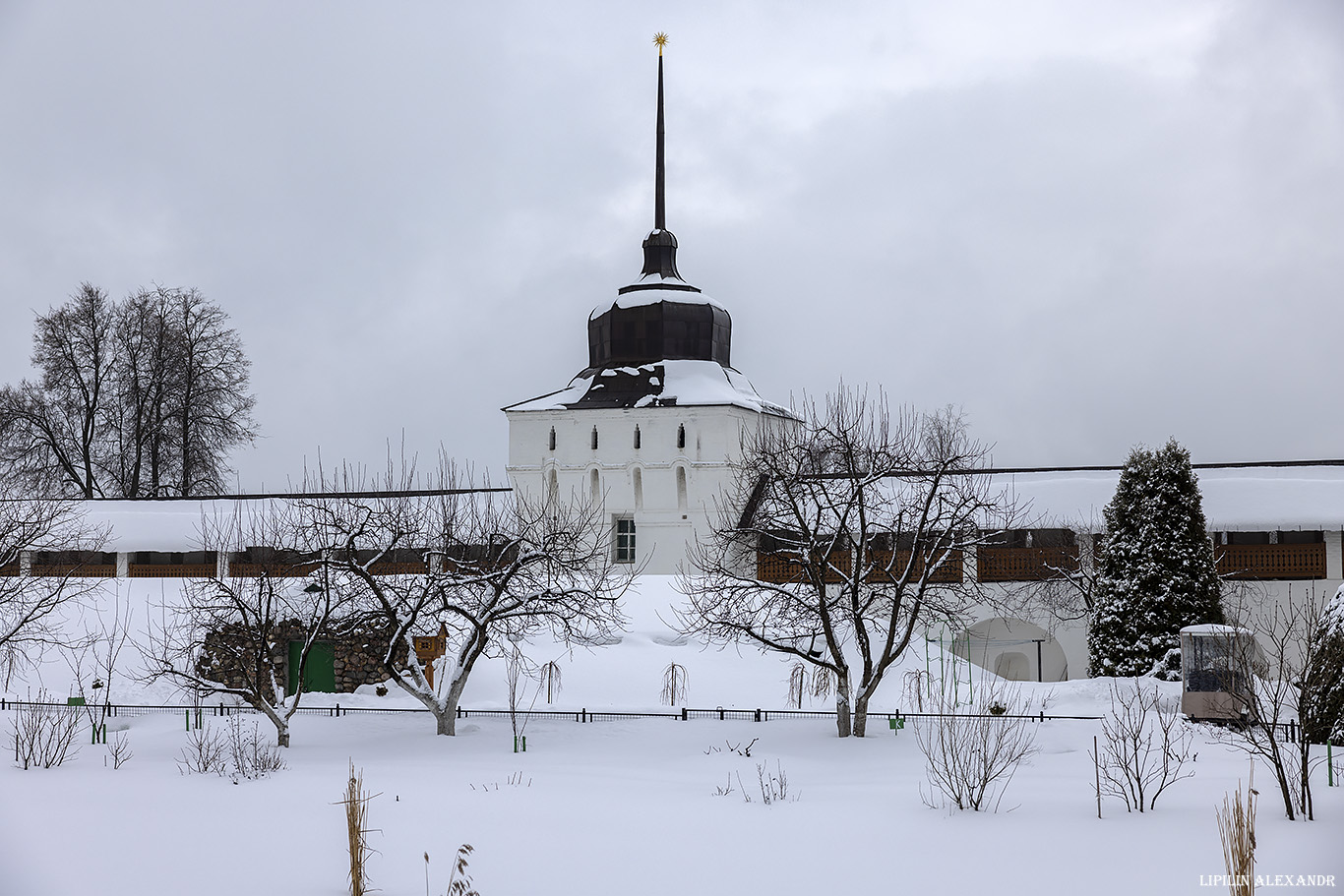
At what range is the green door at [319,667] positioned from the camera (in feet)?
73.6

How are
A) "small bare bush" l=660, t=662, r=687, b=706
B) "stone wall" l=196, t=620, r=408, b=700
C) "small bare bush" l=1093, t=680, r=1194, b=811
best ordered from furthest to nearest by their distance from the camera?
"small bare bush" l=660, t=662, r=687, b=706
"stone wall" l=196, t=620, r=408, b=700
"small bare bush" l=1093, t=680, r=1194, b=811

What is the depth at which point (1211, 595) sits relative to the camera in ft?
69.1

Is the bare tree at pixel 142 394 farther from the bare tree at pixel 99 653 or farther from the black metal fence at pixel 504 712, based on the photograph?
the black metal fence at pixel 504 712

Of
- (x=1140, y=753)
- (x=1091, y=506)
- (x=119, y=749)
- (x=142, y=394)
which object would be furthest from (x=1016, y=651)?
(x=142, y=394)

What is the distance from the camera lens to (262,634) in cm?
1717

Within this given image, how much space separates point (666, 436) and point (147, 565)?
49.5 feet

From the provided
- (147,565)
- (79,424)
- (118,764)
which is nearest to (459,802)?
(118,764)

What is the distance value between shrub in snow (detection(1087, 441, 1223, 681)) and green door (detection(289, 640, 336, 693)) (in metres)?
12.7

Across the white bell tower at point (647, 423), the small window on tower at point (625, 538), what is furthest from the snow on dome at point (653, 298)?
the small window on tower at point (625, 538)

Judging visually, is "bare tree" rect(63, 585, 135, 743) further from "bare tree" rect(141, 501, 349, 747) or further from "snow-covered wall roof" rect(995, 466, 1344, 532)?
"snow-covered wall roof" rect(995, 466, 1344, 532)

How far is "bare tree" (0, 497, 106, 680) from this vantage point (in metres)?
22.2

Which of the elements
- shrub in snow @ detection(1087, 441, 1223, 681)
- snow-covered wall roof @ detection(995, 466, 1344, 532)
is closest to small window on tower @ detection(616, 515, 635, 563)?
snow-covered wall roof @ detection(995, 466, 1344, 532)

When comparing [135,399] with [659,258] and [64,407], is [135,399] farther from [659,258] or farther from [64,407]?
[659,258]

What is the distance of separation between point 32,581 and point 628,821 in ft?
58.9
